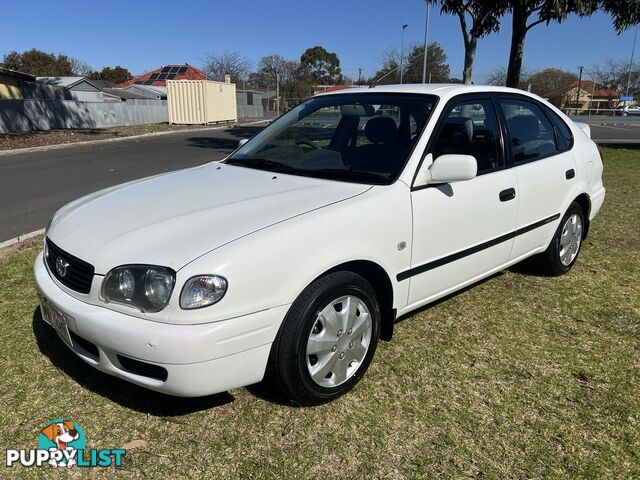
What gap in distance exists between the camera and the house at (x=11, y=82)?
28938mm

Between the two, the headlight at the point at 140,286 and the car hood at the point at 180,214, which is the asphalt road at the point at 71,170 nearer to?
the car hood at the point at 180,214

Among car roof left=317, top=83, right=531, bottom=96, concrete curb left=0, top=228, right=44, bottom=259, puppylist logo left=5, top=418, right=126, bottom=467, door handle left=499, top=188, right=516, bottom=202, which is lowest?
puppylist logo left=5, top=418, right=126, bottom=467

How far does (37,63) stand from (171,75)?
23.1m

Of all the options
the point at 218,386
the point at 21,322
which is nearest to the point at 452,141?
the point at 218,386

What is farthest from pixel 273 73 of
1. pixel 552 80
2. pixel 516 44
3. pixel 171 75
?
pixel 516 44

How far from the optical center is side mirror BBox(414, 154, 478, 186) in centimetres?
282

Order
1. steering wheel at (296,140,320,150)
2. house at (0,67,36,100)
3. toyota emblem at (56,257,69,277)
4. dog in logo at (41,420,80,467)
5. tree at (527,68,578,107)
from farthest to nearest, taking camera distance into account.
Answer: tree at (527,68,578,107)
house at (0,67,36,100)
steering wheel at (296,140,320,150)
toyota emblem at (56,257,69,277)
dog in logo at (41,420,80,467)

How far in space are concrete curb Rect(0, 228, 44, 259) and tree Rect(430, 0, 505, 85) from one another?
34.5ft

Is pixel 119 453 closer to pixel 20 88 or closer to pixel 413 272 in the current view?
pixel 413 272

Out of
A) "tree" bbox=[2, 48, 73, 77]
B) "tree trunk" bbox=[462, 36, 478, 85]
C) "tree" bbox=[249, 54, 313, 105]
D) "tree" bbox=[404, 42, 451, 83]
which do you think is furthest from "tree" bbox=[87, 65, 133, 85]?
"tree trunk" bbox=[462, 36, 478, 85]

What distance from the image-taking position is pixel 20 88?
100 feet

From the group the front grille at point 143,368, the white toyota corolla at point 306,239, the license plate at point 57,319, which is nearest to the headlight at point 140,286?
the white toyota corolla at point 306,239

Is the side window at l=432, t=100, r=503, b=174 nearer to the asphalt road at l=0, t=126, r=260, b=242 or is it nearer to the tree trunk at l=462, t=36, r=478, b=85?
the asphalt road at l=0, t=126, r=260, b=242

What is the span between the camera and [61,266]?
8.54ft
